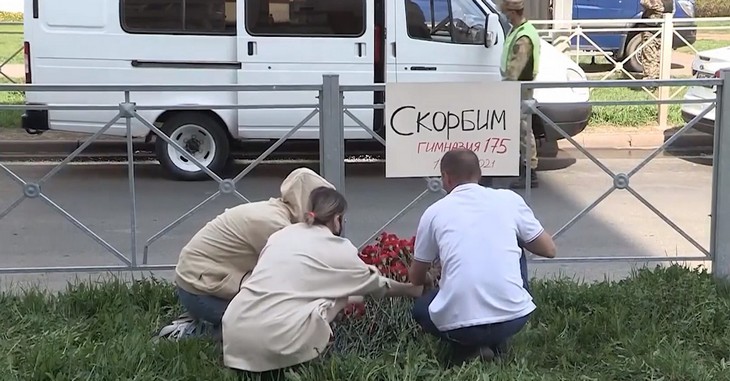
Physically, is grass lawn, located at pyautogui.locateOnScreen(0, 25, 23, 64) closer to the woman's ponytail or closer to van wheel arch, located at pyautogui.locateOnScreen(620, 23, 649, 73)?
van wheel arch, located at pyautogui.locateOnScreen(620, 23, 649, 73)

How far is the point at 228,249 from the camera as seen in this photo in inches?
167

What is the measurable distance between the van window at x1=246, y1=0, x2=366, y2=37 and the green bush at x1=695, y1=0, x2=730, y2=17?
23158 millimetres

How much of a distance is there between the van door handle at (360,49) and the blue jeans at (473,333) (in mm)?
4960

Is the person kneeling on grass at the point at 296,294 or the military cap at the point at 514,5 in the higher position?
the military cap at the point at 514,5

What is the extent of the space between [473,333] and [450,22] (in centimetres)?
552

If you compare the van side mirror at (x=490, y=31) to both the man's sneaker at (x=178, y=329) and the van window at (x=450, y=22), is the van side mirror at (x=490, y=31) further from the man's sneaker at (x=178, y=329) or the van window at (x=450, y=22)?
the man's sneaker at (x=178, y=329)

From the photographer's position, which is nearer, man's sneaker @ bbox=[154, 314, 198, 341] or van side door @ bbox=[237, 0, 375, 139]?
man's sneaker @ bbox=[154, 314, 198, 341]

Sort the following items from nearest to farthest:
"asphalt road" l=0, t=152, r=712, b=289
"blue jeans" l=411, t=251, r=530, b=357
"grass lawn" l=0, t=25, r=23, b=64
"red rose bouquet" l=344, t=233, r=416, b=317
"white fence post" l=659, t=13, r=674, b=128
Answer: "blue jeans" l=411, t=251, r=530, b=357
"red rose bouquet" l=344, t=233, r=416, b=317
"asphalt road" l=0, t=152, r=712, b=289
"white fence post" l=659, t=13, r=674, b=128
"grass lawn" l=0, t=25, r=23, b=64

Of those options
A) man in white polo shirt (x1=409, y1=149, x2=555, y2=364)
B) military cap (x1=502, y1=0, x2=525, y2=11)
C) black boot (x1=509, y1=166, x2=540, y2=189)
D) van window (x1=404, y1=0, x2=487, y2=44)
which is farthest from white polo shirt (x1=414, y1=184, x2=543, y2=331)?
van window (x1=404, y1=0, x2=487, y2=44)

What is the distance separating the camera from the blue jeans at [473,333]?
149 inches

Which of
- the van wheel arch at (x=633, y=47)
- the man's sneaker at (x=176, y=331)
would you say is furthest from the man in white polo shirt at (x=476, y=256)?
the van wheel arch at (x=633, y=47)

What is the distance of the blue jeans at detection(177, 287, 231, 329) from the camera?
430 cm

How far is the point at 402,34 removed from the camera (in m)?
8.74

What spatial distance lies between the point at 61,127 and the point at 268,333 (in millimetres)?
5793
